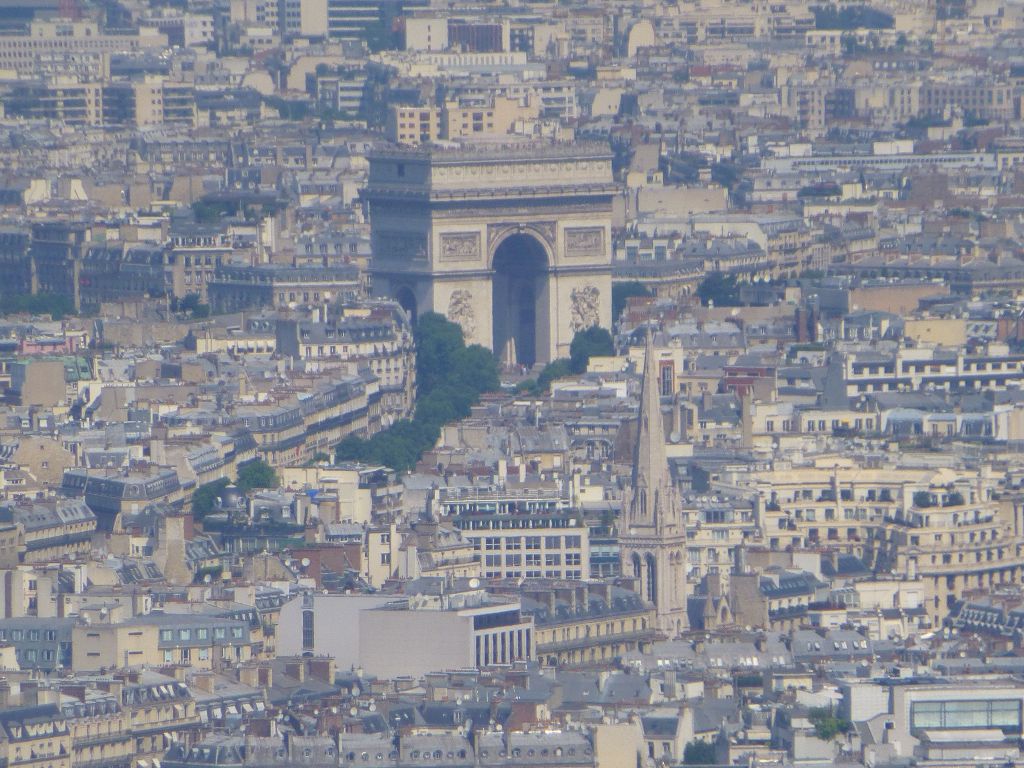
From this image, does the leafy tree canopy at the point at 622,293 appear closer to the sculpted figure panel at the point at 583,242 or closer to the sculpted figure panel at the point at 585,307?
the sculpted figure panel at the point at 583,242

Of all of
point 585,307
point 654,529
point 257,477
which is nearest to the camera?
point 654,529

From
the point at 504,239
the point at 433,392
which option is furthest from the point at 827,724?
the point at 504,239

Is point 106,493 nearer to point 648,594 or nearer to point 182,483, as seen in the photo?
point 182,483

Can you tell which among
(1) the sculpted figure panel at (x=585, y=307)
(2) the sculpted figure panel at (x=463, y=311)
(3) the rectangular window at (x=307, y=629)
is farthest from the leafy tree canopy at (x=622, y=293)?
(3) the rectangular window at (x=307, y=629)

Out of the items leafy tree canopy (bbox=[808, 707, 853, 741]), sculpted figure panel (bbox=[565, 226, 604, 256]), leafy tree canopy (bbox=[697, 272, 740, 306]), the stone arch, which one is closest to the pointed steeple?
leafy tree canopy (bbox=[808, 707, 853, 741])

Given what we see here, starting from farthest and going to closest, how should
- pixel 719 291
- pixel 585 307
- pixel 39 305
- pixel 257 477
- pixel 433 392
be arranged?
1. pixel 39 305
2. pixel 719 291
3. pixel 585 307
4. pixel 433 392
5. pixel 257 477

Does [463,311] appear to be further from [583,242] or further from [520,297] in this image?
[583,242]

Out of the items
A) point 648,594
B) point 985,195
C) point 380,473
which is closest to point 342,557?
point 648,594
